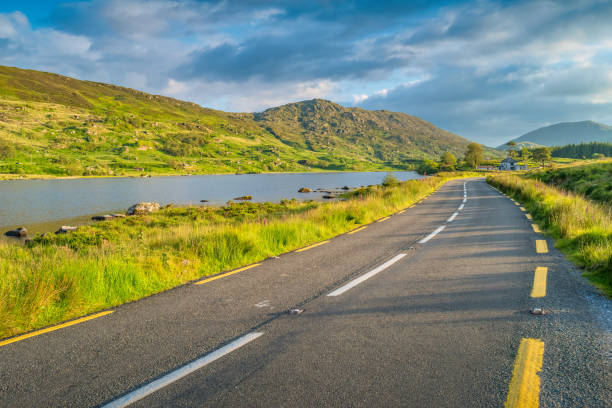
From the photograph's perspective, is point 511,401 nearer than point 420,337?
Yes

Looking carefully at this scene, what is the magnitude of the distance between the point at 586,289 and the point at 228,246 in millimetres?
7535

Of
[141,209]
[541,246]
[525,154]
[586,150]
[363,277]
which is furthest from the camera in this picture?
[586,150]

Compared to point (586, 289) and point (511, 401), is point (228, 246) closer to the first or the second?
point (511, 401)

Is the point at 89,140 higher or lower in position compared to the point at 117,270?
higher

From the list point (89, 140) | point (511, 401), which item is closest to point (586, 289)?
point (511, 401)

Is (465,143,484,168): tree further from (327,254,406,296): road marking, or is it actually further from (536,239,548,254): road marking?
(327,254,406,296): road marking

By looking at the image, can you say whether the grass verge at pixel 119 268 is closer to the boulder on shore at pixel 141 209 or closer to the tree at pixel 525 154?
the boulder on shore at pixel 141 209

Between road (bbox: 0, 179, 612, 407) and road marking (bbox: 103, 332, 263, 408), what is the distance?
0.06 feet

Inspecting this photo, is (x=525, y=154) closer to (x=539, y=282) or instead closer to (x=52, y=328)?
(x=539, y=282)

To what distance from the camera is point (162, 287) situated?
624cm

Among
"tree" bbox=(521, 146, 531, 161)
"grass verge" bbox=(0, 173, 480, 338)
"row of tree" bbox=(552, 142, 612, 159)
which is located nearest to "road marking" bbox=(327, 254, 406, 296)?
"grass verge" bbox=(0, 173, 480, 338)

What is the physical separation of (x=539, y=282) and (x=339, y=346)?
14.4 ft

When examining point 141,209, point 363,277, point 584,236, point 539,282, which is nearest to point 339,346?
point 363,277

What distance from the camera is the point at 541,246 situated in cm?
866
